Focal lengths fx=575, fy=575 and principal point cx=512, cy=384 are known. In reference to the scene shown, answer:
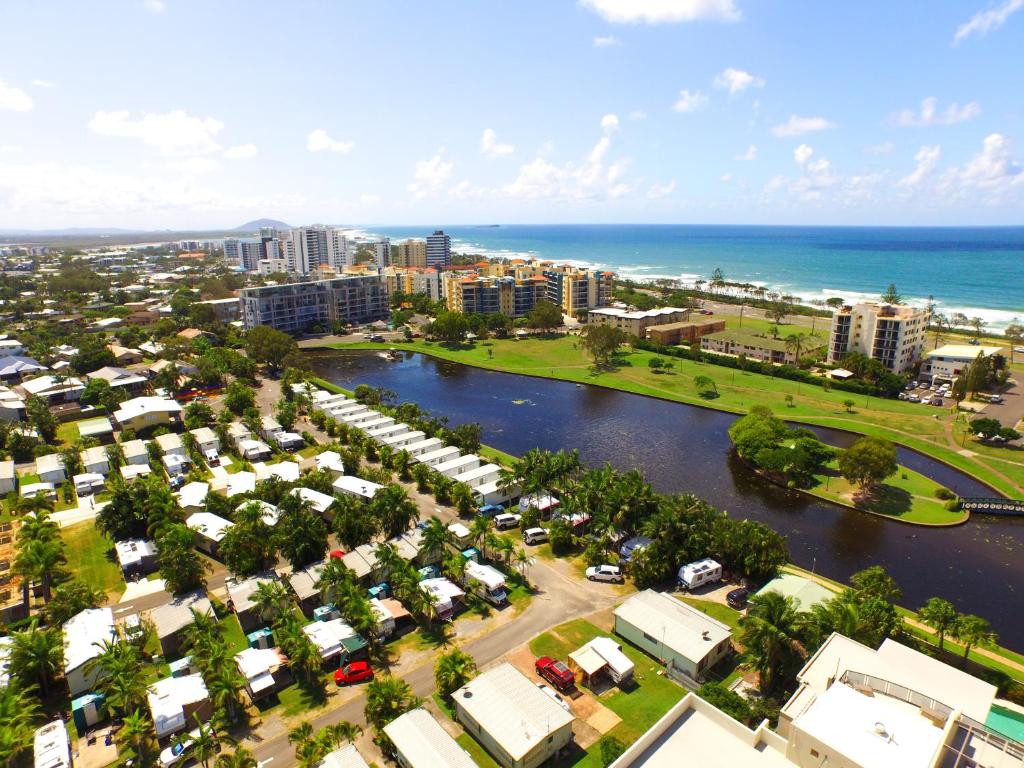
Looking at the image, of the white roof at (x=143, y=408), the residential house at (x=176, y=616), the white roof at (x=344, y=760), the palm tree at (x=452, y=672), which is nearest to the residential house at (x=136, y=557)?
the residential house at (x=176, y=616)

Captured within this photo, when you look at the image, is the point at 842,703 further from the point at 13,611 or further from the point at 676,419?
the point at 676,419

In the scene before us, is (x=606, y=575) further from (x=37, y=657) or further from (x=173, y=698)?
(x=37, y=657)

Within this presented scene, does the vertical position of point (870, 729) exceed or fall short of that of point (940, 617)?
it exceeds it

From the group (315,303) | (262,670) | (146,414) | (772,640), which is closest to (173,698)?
(262,670)

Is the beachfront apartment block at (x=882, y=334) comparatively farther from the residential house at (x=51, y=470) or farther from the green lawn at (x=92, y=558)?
the residential house at (x=51, y=470)

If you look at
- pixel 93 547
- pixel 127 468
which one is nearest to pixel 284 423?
pixel 127 468
